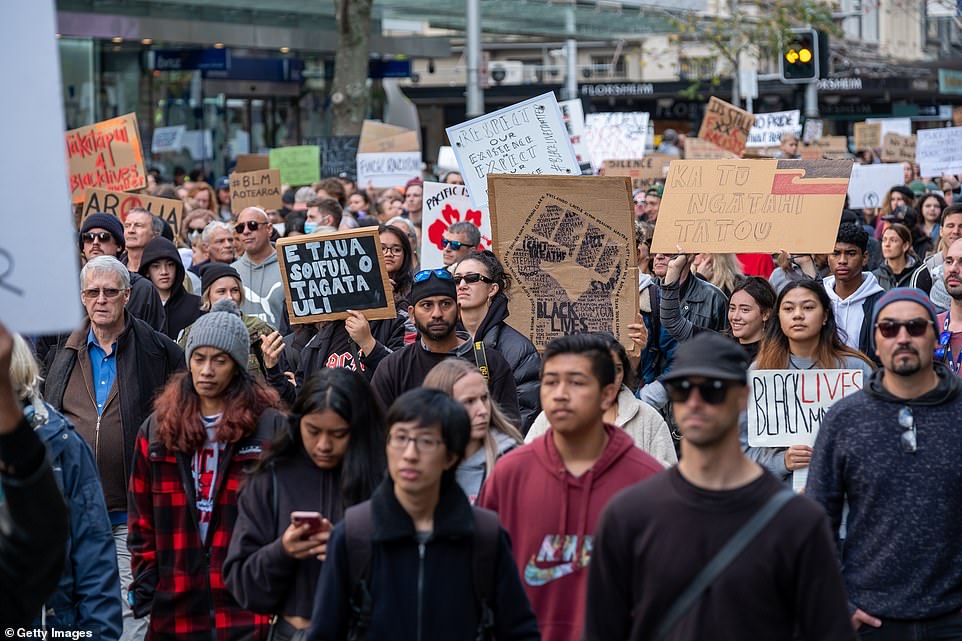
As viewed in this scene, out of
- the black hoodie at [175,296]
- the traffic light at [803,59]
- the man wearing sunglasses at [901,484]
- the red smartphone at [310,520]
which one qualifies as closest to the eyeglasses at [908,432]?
the man wearing sunglasses at [901,484]

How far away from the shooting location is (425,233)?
440 inches

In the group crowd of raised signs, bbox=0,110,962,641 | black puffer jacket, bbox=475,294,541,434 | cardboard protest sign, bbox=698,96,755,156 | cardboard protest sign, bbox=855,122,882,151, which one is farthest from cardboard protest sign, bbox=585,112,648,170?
crowd of raised signs, bbox=0,110,962,641

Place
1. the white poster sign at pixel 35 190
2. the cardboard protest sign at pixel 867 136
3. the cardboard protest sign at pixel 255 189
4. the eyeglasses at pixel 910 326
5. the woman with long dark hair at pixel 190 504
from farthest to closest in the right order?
the cardboard protest sign at pixel 867 136 < the cardboard protest sign at pixel 255 189 < the woman with long dark hair at pixel 190 504 < the eyeglasses at pixel 910 326 < the white poster sign at pixel 35 190

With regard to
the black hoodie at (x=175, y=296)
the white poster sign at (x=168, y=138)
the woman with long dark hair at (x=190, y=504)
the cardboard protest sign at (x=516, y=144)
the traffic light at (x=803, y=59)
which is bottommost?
the woman with long dark hair at (x=190, y=504)

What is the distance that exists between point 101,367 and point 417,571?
10.2 feet

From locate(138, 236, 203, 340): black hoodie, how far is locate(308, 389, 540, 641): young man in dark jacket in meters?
4.76

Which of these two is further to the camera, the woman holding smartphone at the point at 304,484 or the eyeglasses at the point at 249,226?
the eyeglasses at the point at 249,226

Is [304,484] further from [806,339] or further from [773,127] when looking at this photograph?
[773,127]

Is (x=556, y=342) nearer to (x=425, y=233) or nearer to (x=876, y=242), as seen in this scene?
(x=425, y=233)

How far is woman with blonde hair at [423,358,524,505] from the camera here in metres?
5.49

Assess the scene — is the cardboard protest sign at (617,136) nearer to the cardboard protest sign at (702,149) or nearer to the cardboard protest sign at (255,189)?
the cardboard protest sign at (702,149)

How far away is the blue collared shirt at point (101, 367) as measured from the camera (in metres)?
6.80

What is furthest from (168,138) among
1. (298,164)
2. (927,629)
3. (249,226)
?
(927,629)

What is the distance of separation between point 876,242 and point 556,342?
8879mm
